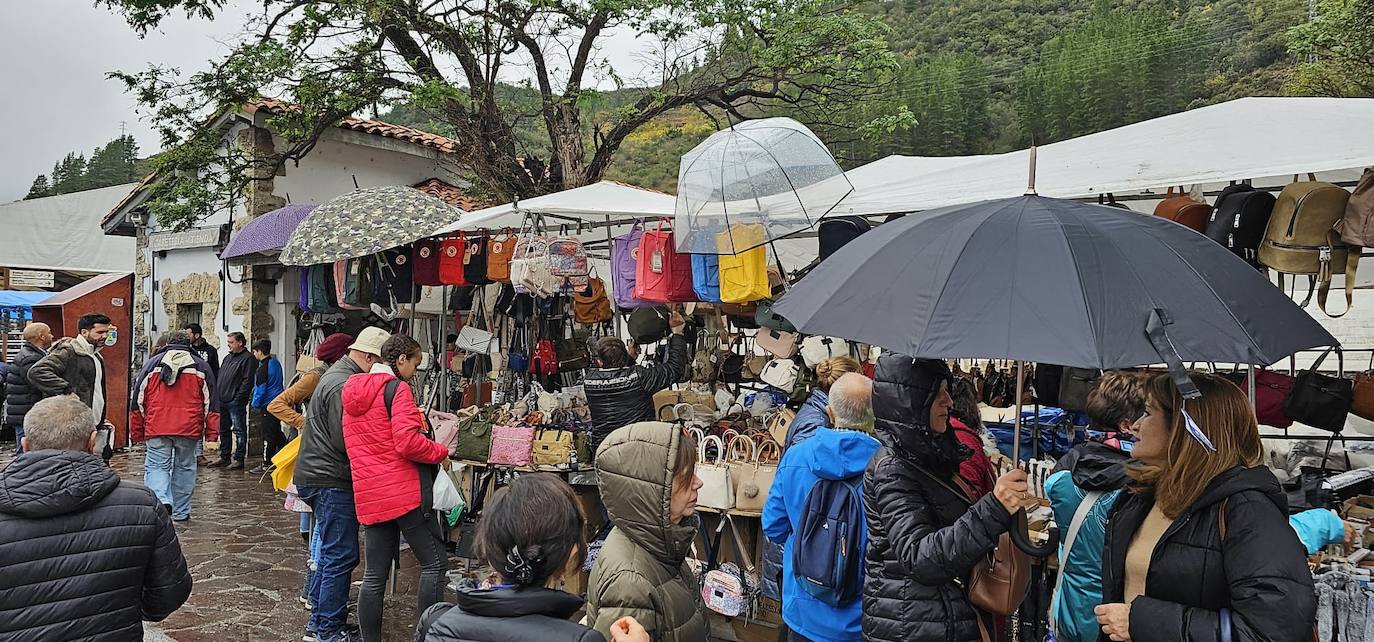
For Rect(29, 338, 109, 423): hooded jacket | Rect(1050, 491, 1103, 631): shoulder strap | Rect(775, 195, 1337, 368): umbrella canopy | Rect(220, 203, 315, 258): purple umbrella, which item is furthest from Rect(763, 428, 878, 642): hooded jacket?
Rect(220, 203, 315, 258): purple umbrella

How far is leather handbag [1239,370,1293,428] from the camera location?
500cm

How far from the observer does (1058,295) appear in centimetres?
213

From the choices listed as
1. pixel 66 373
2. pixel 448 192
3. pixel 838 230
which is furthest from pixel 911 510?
pixel 448 192

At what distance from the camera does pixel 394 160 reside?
1461cm

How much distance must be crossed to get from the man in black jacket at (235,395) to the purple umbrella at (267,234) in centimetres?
201

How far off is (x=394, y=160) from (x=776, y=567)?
12.0m

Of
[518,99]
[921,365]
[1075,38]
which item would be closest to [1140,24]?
[1075,38]

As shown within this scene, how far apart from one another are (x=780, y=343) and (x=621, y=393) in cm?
114

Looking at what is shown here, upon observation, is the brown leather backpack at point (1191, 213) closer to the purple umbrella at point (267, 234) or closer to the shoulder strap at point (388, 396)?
the shoulder strap at point (388, 396)

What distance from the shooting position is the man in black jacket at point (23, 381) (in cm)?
837

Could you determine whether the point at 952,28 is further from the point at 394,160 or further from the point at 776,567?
the point at 776,567

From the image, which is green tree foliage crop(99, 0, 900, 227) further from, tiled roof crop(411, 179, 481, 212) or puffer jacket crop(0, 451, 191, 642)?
puffer jacket crop(0, 451, 191, 642)

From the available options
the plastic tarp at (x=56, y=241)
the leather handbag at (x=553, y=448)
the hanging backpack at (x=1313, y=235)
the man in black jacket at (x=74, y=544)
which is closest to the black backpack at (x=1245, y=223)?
the hanging backpack at (x=1313, y=235)

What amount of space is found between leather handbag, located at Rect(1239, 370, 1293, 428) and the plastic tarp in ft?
91.5
